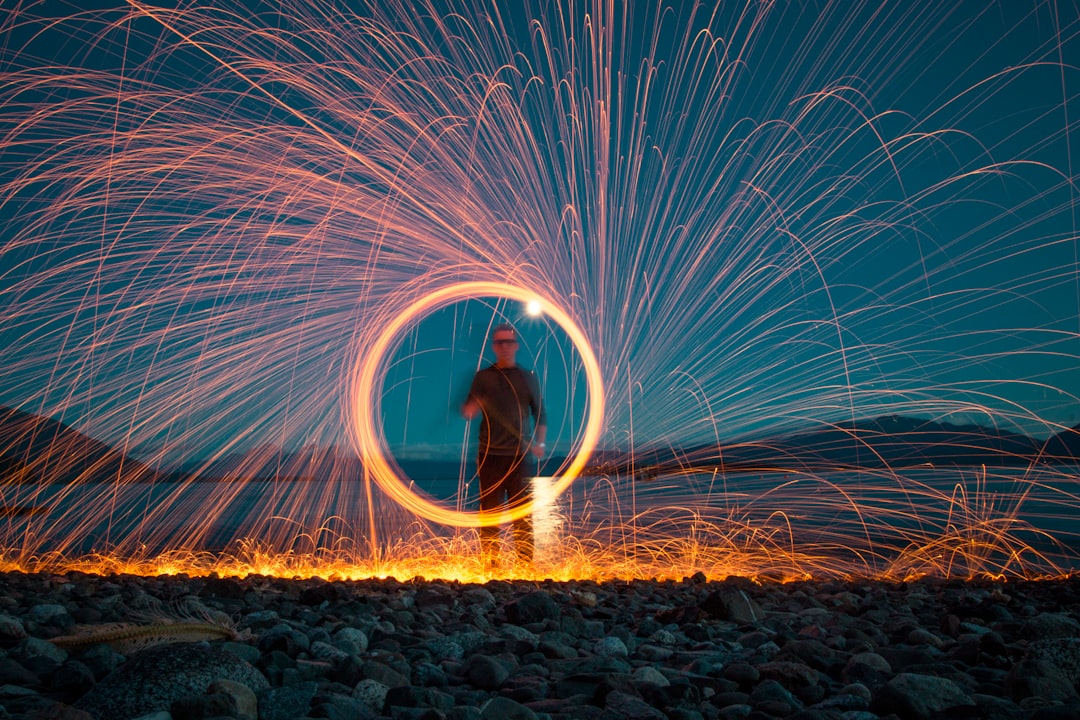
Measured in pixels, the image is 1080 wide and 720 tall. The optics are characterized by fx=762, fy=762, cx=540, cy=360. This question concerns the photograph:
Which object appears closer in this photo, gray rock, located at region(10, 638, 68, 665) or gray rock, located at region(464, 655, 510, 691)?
gray rock, located at region(464, 655, 510, 691)

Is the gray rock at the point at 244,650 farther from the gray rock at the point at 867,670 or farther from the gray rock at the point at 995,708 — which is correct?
the gray rock at the point at 995,708

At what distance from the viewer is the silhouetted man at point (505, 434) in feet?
23.7

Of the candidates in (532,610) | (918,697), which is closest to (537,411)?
(532,610)

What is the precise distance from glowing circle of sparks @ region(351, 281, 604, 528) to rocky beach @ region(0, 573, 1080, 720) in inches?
82.4

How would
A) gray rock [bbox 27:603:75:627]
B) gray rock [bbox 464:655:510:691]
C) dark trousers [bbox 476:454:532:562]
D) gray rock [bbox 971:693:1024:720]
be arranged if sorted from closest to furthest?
gray rock [bbox 971:693:1024:720], gray rock [bbox 464:655:510:691], gray rock [bbox 27:603:75:627], dark trousers [bbox 476:454:532:562]

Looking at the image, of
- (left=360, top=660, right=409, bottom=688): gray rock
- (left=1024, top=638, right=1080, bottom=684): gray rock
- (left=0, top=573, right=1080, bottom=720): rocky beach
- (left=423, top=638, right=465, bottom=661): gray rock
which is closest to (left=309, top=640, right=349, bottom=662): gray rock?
(left=0, top=573, right=1080, bottom=720): rocky beach

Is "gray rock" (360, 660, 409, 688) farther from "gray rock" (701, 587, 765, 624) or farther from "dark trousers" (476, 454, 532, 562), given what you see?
"dark trousers" (476, 454, 532, 562)

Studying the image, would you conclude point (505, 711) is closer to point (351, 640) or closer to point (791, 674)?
point (791, 674)

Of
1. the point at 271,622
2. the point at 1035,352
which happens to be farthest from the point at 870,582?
the point at 271,622

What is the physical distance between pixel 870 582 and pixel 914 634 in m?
2.75

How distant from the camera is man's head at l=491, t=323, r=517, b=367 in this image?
7465 mm

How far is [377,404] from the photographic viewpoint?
25.8 feet

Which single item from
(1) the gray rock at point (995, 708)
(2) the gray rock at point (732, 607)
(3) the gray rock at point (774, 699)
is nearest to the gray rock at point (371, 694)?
(3) the gray rock at point (774, 699)

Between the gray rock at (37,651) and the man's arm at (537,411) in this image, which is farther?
the man's arm at (537,411)
